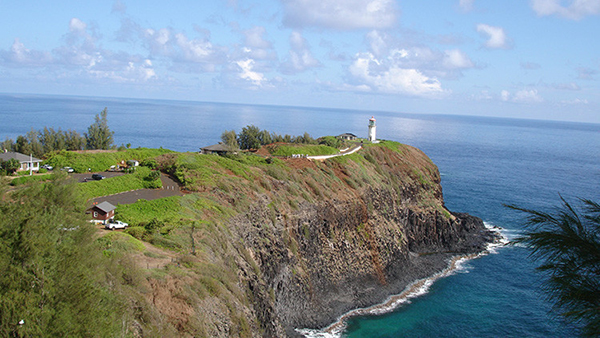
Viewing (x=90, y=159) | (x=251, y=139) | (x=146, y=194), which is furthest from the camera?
(x=251, y=139)

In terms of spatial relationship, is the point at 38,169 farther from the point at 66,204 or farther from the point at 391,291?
the point at 391,291

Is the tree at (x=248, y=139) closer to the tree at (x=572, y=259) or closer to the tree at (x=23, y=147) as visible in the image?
the tree at (x=23, y=147)

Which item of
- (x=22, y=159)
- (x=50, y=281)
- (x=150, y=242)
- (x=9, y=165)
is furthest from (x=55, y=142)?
(x=50, y=281)

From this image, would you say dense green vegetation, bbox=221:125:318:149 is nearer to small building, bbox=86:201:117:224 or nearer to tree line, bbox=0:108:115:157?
tree line, bbox=0:108:115:157

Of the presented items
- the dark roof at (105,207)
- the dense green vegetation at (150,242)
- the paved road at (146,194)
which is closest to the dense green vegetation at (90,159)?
the dense green vegetation at (150,242)

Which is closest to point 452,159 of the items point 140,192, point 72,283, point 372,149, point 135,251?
point 372,149

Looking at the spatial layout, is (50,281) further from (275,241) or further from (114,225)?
(275,241)
